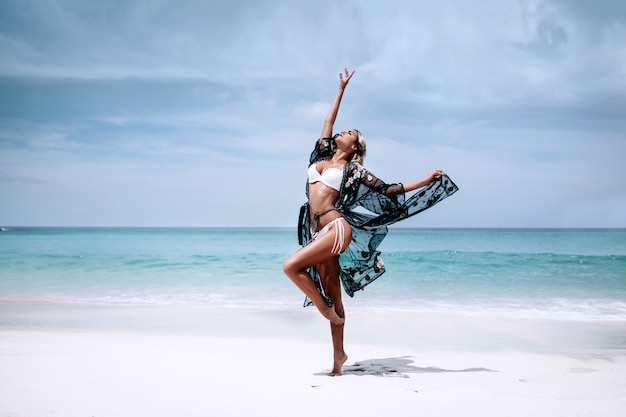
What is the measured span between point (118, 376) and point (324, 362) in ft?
5.89

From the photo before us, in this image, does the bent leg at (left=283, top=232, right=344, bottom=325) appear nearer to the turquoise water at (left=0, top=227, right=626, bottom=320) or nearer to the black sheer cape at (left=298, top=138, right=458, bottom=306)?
the black sheer cape at (left=298, top=138, right=458, bottom=306)

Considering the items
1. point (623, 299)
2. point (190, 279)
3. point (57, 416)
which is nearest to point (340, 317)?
point (57, 416)

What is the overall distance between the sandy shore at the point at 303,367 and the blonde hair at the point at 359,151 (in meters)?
1.72

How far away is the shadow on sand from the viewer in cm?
486

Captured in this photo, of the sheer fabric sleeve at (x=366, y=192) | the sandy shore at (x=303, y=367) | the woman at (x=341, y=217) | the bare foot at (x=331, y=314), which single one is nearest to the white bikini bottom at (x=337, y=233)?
the woman at (x=341, y=217)

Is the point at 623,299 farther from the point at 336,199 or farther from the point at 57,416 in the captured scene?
the point at 57,416

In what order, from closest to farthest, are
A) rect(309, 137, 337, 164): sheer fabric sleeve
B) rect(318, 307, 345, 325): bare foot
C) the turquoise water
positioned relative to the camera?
rect(318, 307, 345, 325): bare foot, rect(309, 137, 337, 164): sheer fabric sleeve, the turquoise water

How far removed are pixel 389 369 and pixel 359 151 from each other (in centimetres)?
186

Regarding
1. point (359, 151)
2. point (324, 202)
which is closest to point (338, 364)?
point (324, 202)

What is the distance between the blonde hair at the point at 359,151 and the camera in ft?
15.4

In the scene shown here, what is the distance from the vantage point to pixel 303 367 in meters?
5.08

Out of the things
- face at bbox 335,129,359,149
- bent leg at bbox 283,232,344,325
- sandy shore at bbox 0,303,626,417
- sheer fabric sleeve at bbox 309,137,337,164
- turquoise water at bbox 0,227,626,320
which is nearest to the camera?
sandy shore at bbox 0,303,626,417

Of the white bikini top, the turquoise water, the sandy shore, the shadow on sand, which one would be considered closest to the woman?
the white bikini top

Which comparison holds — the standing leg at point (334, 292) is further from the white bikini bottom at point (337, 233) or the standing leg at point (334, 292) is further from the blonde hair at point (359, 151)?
the blonde hair at point (359, 151)
